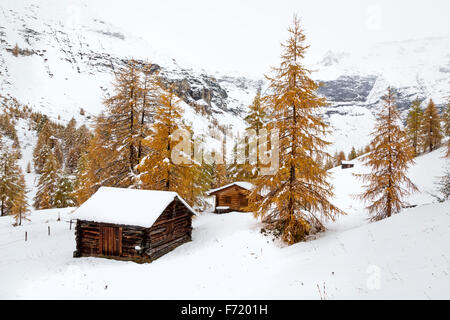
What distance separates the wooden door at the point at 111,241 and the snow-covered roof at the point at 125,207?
794 mm

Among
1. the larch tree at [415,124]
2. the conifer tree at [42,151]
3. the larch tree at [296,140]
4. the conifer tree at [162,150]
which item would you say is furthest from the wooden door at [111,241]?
the conifer tree at [42,151]

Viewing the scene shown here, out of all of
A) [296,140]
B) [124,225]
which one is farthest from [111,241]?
[296,140]

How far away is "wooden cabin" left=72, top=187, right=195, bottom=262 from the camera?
14945 mm

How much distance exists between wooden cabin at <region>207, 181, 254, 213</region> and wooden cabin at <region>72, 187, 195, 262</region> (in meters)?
13.2

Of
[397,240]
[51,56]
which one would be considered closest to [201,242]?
[397,240]

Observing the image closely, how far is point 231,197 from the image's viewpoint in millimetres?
30125

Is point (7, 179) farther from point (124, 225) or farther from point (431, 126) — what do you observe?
point (431, 126)

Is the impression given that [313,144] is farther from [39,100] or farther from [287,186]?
[39,100]

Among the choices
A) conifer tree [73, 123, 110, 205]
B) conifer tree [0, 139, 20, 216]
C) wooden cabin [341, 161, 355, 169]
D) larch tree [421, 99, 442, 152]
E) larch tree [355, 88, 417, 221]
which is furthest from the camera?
wooden cabin [341, 161, 355, 169]

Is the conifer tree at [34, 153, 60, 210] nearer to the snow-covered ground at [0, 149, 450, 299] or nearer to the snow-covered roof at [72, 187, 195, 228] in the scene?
the snow-covered ground at [0, 149, 450, 299]

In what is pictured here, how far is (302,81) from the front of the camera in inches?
536

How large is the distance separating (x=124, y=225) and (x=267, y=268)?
9658 millimetres

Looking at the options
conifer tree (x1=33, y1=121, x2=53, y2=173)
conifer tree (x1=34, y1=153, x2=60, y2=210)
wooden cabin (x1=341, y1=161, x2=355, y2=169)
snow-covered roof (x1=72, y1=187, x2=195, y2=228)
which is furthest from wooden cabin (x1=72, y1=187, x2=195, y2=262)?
conifer tree (x1=33, y1=121, x2=53, y2=173)

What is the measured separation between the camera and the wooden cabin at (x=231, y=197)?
29.2m
